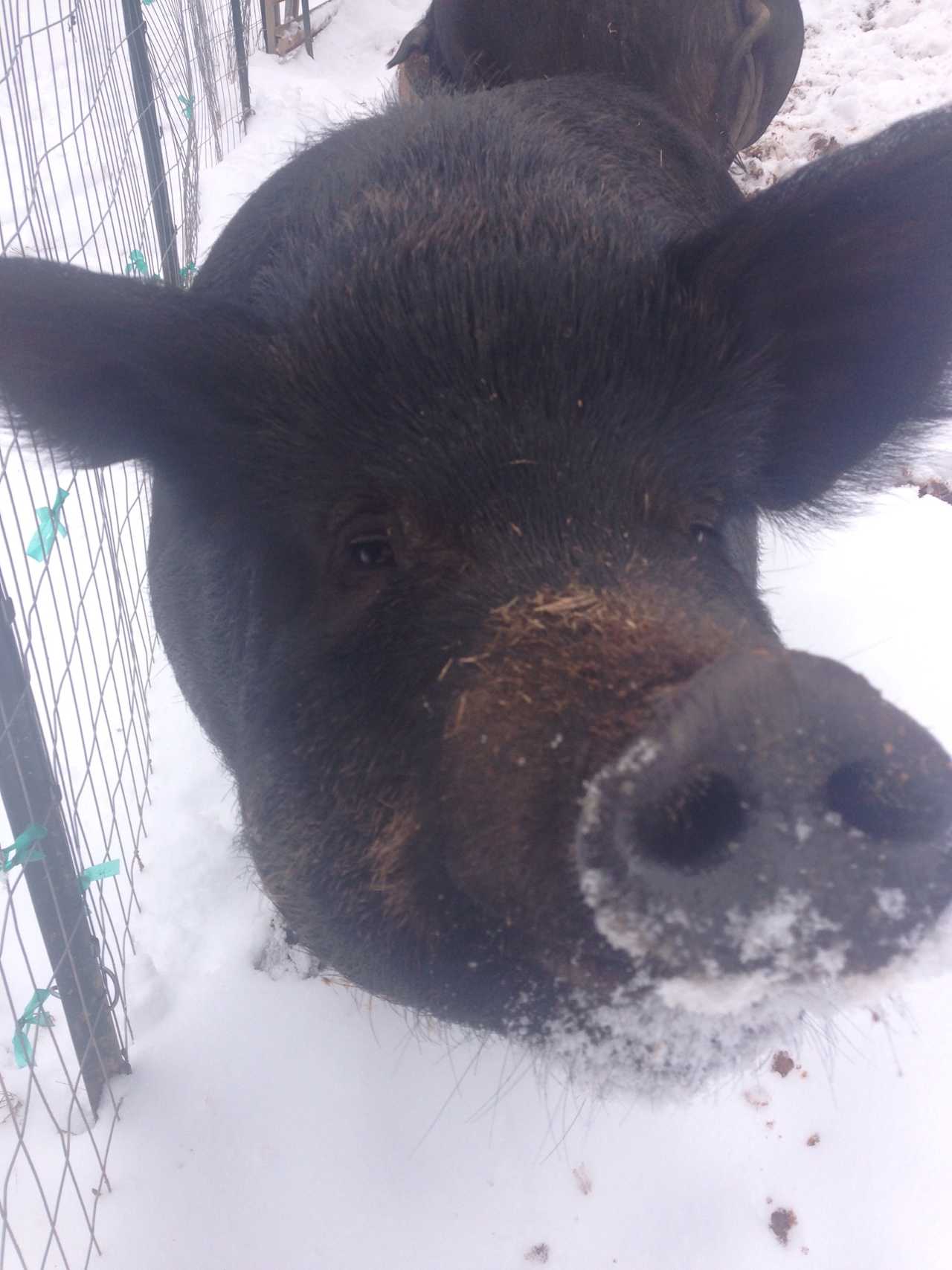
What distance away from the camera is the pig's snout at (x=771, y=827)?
Result: 111cm

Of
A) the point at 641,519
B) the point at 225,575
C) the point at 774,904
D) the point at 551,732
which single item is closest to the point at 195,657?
the point at 225,575

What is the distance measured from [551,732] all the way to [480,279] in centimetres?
101

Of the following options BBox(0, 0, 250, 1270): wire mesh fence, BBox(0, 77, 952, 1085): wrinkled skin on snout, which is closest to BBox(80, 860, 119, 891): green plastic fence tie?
BBox(0, 0, 250, 1270): wire mesh fence

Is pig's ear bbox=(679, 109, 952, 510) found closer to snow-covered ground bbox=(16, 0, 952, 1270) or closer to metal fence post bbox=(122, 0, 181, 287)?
snow-covered ground bbox=(16, 0, 952, 1270)

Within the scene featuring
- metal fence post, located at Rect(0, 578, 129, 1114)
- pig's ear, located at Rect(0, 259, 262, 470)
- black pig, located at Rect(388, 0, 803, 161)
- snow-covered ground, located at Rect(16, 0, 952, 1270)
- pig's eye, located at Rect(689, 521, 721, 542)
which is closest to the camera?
pig's ear, located at Rect(0, 259, 262, 470)

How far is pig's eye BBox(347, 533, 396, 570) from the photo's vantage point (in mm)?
1788

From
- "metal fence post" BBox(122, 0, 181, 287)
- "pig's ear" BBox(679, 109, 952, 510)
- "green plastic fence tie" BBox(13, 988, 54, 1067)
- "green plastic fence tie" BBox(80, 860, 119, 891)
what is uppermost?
"metal fence post" BBox(122, 0, 181, 287)

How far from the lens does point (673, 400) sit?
1845mm

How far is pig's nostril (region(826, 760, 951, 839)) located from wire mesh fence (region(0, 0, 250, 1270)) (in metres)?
1.65

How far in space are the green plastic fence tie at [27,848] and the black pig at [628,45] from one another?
4056 millimetres

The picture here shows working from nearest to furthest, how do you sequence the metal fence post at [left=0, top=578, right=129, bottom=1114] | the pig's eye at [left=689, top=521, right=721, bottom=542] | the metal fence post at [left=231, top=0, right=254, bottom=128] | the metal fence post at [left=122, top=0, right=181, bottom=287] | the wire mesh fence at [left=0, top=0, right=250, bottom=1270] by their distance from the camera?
the pig's eye at [left=689, top=521, right=721, bottom=542], the metal fence post at [left=0, top=578, right=129, bottom=1114], the wire mesh fence at [left=0, top=0, right=250, bottom=1270], the metal fence post at [left=122, top=0, right=181, bottom=287], the metal fence post at [left=231, top=0, right=254, bottom=128]

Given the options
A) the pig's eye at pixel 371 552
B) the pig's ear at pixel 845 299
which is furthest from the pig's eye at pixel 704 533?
the pig's eye at pixel 371 552

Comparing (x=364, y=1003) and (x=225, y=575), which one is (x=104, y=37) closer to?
(x=225, y=575)

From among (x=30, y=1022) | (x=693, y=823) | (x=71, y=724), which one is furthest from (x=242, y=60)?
(x=693, y=823)
